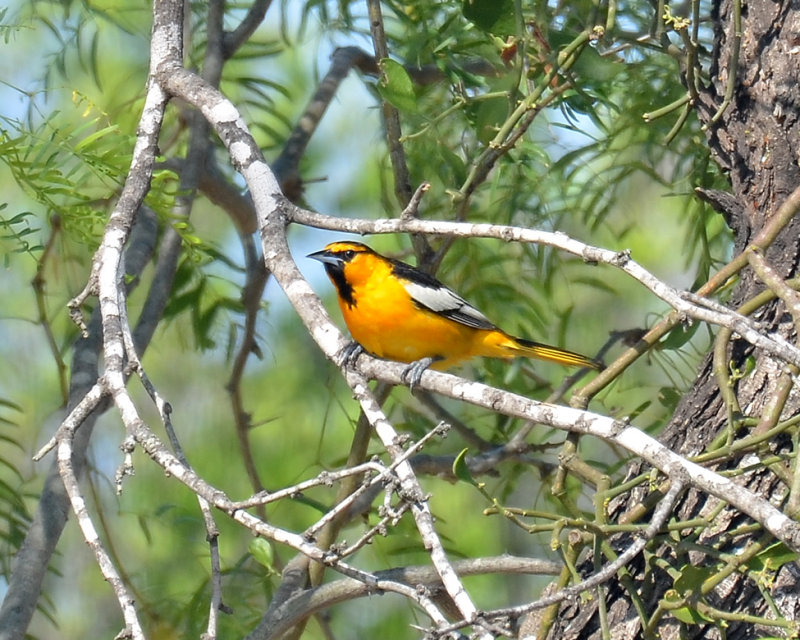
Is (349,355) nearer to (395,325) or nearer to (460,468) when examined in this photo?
(460,468)

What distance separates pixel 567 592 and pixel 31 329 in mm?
3584

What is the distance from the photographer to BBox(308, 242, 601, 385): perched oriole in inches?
127

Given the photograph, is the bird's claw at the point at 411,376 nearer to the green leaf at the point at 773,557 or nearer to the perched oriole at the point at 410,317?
the green leaf at the point at 773,557

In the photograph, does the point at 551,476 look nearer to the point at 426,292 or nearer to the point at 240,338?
the point at 426,292

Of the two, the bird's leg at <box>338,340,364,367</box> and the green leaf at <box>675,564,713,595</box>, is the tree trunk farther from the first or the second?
the bird's leg at <box>338,340,364,367</box>

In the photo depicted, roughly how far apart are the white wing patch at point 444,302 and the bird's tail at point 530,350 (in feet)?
0.48

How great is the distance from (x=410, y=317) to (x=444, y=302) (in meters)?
0.12

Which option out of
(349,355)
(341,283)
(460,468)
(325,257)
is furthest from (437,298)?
(460,468)

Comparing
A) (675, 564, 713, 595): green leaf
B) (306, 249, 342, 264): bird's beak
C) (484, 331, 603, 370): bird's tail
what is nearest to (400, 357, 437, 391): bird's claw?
(675, 564, 713, 595): green leaf

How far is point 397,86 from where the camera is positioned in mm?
2328

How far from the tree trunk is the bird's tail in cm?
116

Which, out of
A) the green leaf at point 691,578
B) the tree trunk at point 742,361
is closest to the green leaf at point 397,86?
the tree trunk at point 742,361

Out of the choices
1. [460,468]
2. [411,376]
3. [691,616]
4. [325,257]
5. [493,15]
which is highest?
[325,257]

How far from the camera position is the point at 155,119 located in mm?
2160
